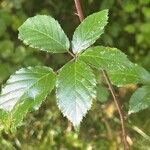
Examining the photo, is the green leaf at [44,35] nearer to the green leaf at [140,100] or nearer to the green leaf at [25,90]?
the green leaf at [25,90]

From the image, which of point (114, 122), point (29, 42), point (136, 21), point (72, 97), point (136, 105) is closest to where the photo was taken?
point (72, 97)

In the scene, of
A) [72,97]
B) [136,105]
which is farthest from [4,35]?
[72,97]

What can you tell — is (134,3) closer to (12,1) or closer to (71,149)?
(12,1)

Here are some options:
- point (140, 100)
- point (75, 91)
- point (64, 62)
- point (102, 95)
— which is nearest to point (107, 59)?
point (75, 91)

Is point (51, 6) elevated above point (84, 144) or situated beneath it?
elevated above

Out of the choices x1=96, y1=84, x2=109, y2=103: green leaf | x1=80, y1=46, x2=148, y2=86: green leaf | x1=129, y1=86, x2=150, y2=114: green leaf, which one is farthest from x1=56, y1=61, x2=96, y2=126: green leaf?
x1=96, y1=84, x2=109, y2=103: green leaf

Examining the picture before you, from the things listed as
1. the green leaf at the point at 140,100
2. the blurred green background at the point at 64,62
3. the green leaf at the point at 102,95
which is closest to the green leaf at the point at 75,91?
the green leaf at the point at 140,100
